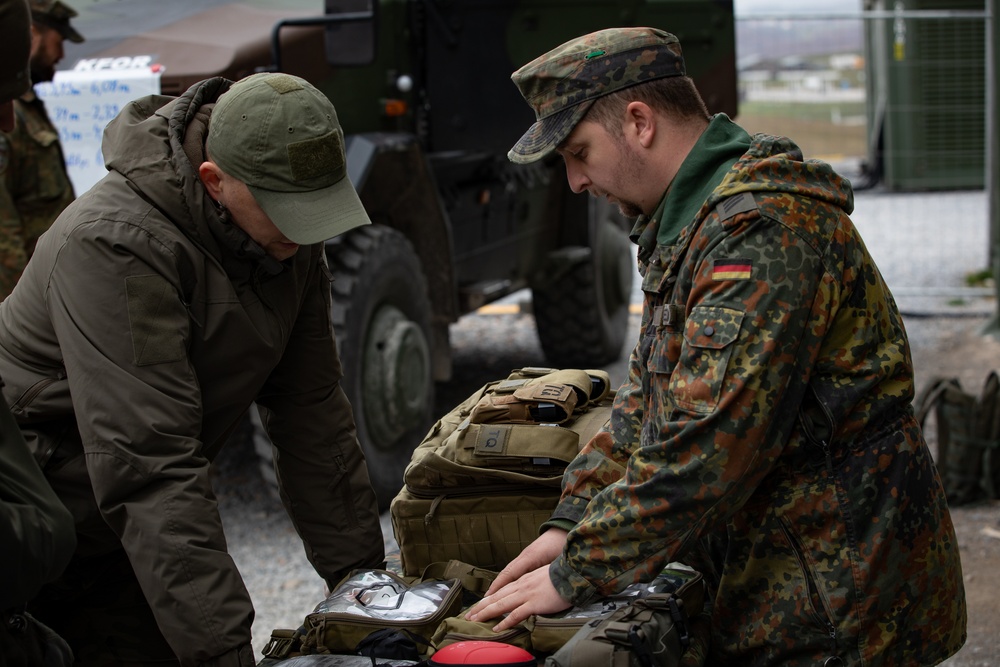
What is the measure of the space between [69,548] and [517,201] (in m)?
5.34

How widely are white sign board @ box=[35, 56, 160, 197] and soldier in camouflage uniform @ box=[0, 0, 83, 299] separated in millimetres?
105

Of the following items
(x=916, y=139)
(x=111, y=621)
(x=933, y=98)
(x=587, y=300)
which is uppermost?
(x=111, y=621)

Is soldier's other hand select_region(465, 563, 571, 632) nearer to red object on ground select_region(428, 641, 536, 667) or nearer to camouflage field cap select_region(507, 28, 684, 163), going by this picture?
red object on ground select_region(428, 641, 536, 667)

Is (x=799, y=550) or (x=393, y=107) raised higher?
(x=393, y=107)

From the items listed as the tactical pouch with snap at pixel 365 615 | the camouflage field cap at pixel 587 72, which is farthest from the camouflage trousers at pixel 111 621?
the camouflage field cap at pixel 587 72

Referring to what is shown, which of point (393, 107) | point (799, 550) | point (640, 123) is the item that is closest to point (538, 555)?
point (799, 550)

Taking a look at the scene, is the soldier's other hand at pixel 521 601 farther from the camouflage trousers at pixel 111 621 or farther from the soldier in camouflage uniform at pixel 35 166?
the soldier in camouflage uniform at pixel 35 166

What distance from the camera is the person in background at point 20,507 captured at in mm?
1591

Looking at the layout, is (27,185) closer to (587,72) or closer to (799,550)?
(587,72)

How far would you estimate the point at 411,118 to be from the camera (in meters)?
5.98

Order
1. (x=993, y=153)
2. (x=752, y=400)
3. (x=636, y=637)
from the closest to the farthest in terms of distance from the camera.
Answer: (x=752, y=400), (x=636, y=637), (x=993, y=153)

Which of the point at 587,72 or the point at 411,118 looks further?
the point at 411,118

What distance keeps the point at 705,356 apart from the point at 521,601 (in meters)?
0.59

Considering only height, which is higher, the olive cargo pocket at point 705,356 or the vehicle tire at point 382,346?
the olive cargo pocket at point 705,356
